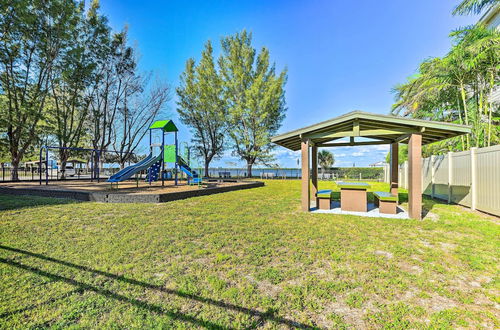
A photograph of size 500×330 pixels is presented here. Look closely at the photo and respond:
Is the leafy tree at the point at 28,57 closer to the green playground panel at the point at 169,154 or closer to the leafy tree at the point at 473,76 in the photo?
the green playground panel at the point at 169,154

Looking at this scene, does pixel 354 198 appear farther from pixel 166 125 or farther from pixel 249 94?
pixel 249 94

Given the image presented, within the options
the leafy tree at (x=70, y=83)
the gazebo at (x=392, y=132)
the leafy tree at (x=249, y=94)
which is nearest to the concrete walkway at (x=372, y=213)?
the gazebo at (x=392, y=132)

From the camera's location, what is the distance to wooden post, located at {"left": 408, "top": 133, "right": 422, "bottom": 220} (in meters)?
5.70

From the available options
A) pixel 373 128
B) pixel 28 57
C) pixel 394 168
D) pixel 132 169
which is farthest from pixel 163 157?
pixel 28 57

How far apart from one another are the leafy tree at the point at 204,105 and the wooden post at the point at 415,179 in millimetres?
20243

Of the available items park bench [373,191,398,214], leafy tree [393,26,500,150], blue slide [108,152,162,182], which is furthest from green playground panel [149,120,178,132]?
leafy tree [393,26,500,150]

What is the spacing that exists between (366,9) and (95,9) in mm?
20571

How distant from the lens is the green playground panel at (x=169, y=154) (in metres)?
11.6

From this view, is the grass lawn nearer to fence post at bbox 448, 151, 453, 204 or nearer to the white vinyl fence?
the white vinyl fence

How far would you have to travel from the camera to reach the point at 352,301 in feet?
7.40

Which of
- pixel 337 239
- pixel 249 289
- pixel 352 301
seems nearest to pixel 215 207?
pixel 337 239

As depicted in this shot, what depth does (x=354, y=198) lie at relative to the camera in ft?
22.3

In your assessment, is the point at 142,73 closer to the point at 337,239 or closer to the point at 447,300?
the point at 337,239

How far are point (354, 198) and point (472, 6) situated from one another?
8.49 metres
